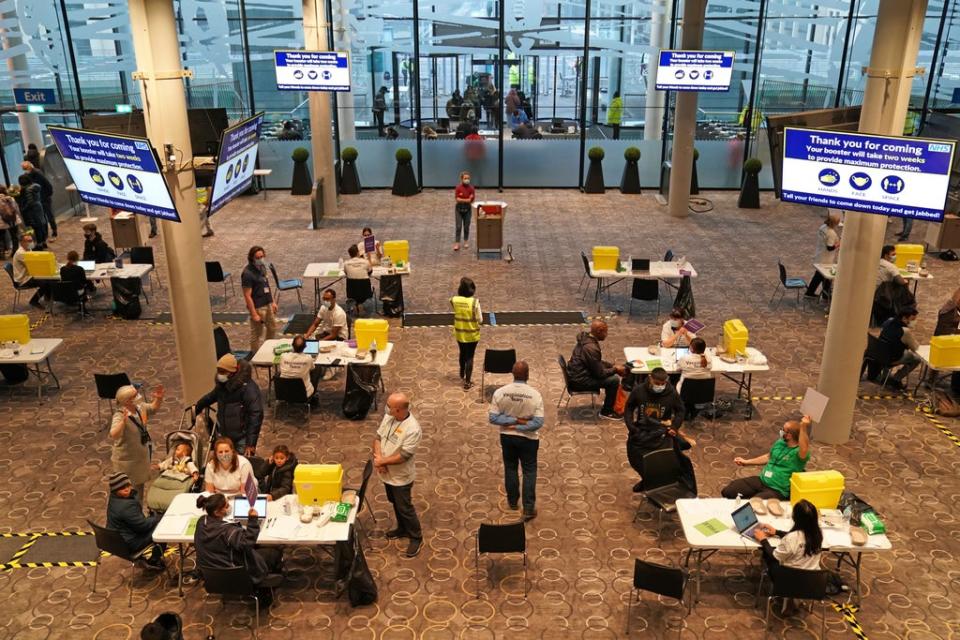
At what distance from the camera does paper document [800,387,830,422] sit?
854 centimetres

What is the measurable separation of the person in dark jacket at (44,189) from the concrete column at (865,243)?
14.7m

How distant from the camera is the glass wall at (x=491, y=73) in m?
19.8

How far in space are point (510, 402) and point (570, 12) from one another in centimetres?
1548

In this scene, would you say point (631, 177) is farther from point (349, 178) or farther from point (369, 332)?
point (369, 332)

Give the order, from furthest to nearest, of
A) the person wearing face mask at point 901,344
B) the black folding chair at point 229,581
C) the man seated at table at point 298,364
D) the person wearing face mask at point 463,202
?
the person wearing face mask at point 463,202, the person wearing face mask at point 901,344, the man seated at table at point 298,364, the black folding chair at point 229,581

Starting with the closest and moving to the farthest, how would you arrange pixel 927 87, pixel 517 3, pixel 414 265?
pixel 414 265, pixel 927 87, pixel 517 3

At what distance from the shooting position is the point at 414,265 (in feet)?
52.1

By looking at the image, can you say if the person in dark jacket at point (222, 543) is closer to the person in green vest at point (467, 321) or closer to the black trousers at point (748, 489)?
the black trousers at point (748, 489)

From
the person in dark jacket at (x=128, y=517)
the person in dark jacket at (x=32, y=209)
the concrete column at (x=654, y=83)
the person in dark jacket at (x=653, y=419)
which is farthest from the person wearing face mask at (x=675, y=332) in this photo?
the person in dark jacket at (x=32, y=209)

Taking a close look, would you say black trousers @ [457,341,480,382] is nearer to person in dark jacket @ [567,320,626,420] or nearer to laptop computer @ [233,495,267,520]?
person in dark jacket @ [567,320,626,420]

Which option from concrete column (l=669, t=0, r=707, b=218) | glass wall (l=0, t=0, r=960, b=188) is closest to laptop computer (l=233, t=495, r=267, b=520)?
concrete column (l=669, t=0, r=707, b=218)

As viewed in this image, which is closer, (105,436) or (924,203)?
(924,203)

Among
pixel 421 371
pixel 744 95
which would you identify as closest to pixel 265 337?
pixel 421 371

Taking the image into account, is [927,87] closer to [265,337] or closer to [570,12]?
[570,12]
